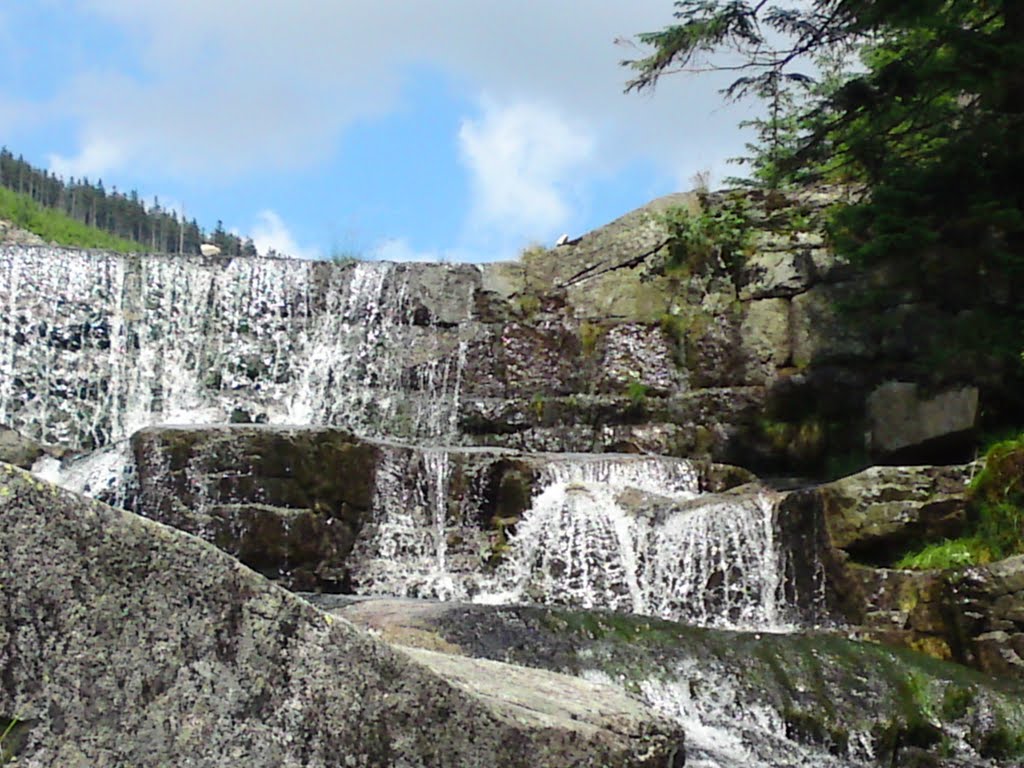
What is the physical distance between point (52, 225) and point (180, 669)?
6574 cm

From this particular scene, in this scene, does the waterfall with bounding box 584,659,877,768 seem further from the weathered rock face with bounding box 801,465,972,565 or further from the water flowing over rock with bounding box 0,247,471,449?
the water flowing over rock with bounding box 0,247,471,449

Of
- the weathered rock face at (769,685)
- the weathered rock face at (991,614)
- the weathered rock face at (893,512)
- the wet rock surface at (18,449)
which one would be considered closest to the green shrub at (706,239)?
the weathered rock face at (893,512)

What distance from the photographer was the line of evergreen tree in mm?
71750

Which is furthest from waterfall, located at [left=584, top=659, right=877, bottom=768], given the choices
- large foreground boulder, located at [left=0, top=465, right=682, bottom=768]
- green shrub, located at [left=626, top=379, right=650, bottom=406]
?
green shrub, located at [left=626, top=379, right=650, bottom=406]

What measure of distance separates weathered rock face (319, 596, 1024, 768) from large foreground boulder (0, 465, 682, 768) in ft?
15.3

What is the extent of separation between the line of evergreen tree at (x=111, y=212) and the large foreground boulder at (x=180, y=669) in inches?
2788

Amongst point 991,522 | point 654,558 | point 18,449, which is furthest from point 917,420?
point 18,449

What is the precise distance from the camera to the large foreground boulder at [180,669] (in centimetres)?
186

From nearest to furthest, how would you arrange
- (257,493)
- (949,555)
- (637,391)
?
(949,555)
(257,493)
(637,391)

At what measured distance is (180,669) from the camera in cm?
195

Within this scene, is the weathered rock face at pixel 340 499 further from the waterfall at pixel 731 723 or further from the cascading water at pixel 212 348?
the waterfall at pixel 731 723

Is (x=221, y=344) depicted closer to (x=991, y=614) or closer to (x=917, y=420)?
(x=917, y=420)

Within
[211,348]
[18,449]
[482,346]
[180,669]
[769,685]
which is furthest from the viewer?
[211,348]

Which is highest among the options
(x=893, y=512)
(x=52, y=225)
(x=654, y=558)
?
(x=52, y=225)
